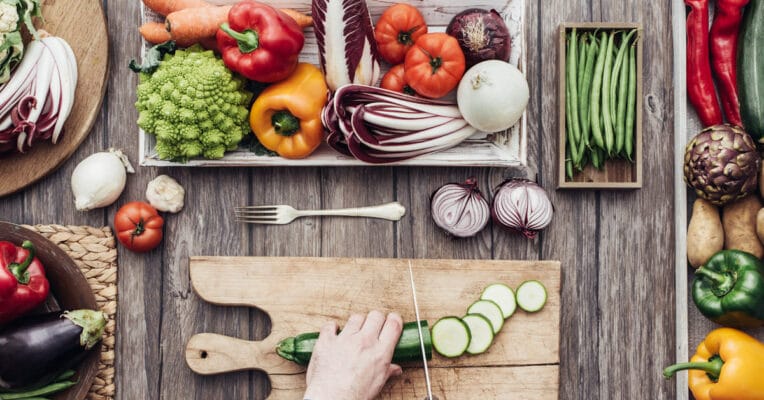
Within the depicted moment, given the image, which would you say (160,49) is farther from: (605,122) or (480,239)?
(605,122)

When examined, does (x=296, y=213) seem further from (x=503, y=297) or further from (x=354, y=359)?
(x=503, y=297)

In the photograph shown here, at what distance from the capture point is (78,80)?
6.35ft

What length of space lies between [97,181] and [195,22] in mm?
595

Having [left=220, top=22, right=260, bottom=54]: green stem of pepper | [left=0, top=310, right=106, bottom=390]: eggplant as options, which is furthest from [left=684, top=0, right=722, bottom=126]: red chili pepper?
[left=0, top=310, right=106, bottom=390]: eggplant

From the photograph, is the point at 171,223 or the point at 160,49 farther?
the point at 171,223

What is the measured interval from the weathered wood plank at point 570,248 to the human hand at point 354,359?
0.58 m

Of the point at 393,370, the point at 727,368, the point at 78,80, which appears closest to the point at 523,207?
the point at 393,370

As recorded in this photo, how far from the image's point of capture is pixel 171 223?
78.2 inches

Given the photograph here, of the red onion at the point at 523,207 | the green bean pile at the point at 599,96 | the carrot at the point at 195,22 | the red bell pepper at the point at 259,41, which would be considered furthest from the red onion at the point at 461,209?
the carrot at the point at 195,22

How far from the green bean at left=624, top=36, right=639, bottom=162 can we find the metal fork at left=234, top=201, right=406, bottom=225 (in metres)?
0.74

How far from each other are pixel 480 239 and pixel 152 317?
44.6 inches

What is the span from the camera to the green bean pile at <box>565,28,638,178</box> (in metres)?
1.88

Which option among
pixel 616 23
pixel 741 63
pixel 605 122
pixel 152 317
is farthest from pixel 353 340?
pixel 741 63

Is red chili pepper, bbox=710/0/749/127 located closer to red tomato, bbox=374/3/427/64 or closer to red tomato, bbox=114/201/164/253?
red tomato, bbox=374/3/427/64
